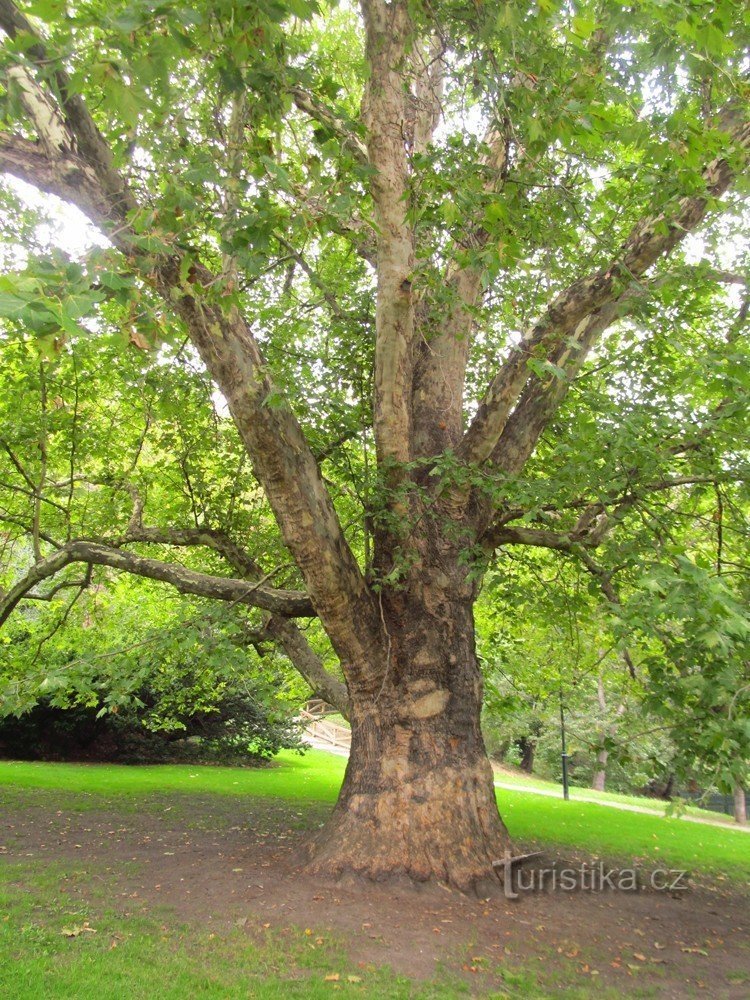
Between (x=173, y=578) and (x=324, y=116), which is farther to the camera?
(x=173, y=578)

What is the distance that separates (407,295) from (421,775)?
4.08 meters

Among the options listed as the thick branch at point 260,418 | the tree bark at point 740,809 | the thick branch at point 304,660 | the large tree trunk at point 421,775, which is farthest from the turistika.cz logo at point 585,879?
the tree bark at point 740,809

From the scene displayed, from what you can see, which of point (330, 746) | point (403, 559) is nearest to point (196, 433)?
point (403, 559)

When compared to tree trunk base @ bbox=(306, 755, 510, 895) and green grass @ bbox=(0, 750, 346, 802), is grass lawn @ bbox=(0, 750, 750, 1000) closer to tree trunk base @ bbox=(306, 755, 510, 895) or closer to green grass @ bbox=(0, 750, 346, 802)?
tree trunk base @ bbox=(306, 755, 510, 895)

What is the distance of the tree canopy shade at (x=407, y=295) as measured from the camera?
371 cm

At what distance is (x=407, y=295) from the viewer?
223 inches

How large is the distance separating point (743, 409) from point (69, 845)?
7281mm

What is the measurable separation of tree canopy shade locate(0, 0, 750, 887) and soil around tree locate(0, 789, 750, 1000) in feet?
1.64

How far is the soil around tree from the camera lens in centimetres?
459

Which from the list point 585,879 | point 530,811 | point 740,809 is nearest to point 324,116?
point 585,879

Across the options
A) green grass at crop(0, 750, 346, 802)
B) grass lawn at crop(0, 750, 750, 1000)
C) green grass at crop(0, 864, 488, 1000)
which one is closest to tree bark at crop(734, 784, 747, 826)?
green grass at crop(0, 750, 346, 802)

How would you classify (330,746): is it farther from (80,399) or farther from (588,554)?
(588,554)

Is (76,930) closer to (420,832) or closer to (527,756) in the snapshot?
(420,832)

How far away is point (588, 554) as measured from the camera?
647cm
